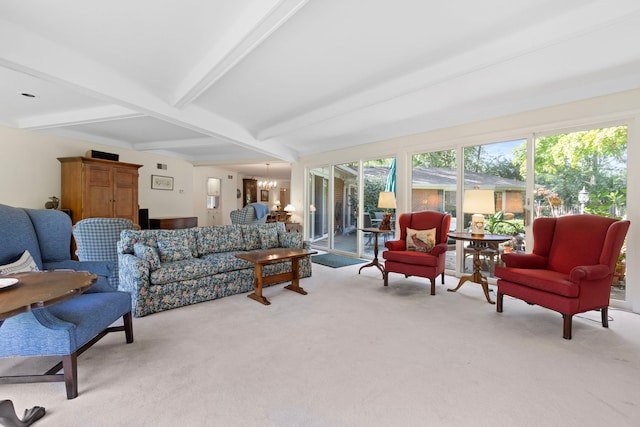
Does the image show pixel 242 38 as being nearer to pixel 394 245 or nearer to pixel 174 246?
pixel 174 246

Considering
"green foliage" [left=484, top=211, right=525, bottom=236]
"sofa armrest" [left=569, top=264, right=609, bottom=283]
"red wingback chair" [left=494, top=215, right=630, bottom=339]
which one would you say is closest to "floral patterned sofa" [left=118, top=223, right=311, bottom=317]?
"red wingback chair" [left=494, top=215, right=630, bottom=339]

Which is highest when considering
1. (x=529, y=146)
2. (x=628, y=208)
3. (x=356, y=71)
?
(x=356, y=71)

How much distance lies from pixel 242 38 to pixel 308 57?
78 centimetres

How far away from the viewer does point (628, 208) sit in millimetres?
3084

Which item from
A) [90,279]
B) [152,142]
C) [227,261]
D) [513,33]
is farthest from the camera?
[152,142]

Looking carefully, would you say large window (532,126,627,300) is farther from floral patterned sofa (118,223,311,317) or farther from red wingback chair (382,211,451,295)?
floral patterned sofa (118,223,311,317)

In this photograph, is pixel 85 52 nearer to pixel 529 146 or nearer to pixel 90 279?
pixel 90 279

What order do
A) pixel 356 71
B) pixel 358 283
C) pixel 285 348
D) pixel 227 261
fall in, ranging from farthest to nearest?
pixel 358 283, pixel 227 261, pixel 356 71, pixel 285 348

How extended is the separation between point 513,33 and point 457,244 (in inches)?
113

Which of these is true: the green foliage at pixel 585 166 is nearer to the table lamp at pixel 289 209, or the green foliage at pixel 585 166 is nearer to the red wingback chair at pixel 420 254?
the red wingback chair at pixel 420 254

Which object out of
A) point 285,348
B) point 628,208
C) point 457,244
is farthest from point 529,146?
point 285,348

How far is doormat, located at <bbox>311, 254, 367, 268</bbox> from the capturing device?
5367 millimetres

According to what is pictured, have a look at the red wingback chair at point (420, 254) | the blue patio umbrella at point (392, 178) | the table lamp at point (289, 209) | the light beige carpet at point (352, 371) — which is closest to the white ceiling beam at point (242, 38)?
the light beige carpet at point (352, 371)

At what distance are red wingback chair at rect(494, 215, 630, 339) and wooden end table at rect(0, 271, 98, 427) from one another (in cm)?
344
